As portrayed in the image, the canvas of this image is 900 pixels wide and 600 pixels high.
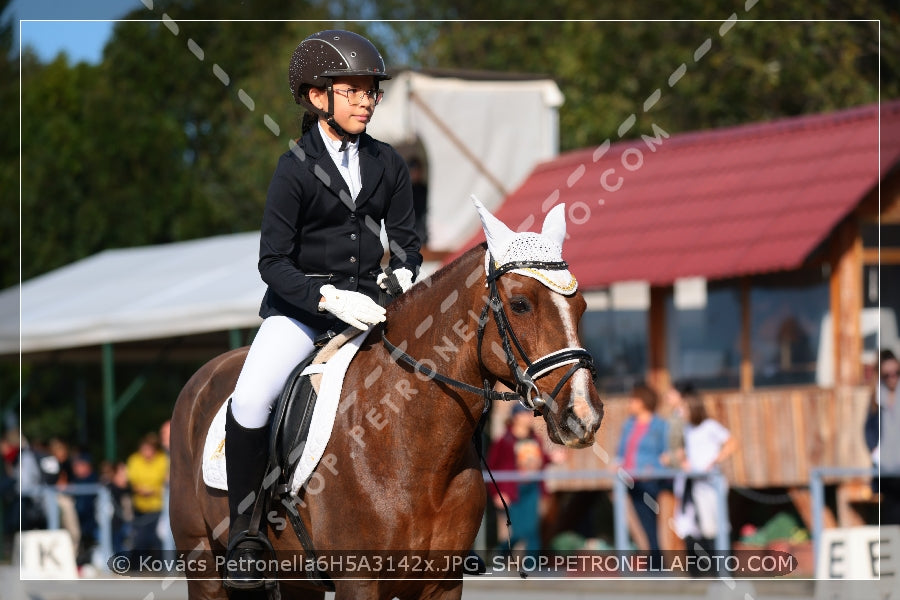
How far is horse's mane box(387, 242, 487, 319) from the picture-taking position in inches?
231

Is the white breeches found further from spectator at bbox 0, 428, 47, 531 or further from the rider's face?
spectator at bbox 0, 428, 47, 531

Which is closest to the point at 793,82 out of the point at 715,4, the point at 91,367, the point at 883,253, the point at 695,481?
the point at 715,4

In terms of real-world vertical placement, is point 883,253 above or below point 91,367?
below

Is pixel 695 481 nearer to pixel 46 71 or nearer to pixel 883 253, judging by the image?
pixel 883 253

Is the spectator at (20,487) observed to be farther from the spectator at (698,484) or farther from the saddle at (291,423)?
the saddle at (291,423)

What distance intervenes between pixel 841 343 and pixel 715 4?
13886 mm

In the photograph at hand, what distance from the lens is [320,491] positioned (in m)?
5.92

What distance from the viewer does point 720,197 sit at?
1725cm

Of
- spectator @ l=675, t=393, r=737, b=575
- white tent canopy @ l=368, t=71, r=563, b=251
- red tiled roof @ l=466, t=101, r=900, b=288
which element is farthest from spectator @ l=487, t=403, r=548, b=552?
white tent canopy @ l=368, t=71, r=563, b=251

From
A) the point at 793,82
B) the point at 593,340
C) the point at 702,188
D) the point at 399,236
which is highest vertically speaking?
the point at 793,82

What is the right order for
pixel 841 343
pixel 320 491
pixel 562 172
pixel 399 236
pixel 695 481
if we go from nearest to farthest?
pixel 320 491, pixel 399 236, pixel 695 481, pixel 841 343, pixel 562 172

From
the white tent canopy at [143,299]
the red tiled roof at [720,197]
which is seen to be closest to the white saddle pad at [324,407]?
the red tiled roof at [720,197]

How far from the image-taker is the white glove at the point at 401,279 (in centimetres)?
624

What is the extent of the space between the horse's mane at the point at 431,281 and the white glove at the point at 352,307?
183 mm
